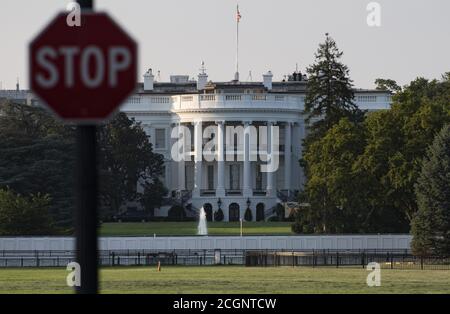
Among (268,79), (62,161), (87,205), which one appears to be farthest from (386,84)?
(87,205)

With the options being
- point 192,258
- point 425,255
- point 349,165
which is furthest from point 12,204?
point 425,255

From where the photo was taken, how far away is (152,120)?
154875mm

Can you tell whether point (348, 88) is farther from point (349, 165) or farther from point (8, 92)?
point (8, 92)

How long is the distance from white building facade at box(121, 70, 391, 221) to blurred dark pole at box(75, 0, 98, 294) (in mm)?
129711

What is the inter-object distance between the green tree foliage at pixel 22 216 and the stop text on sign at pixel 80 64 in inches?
2729

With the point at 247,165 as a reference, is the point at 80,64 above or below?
above

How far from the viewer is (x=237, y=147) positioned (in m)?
147

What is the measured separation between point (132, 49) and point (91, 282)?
1409 mm

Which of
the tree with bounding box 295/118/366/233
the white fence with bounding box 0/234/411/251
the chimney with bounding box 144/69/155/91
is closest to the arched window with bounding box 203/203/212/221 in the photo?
the chimney with bounding box 144/69/155/91

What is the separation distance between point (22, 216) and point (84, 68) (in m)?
70.9

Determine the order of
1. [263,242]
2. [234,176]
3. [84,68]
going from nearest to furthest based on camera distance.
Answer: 1. [84,68]
2. [263,242]
3. [234,176]

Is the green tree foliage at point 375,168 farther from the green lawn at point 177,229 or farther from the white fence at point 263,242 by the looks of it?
the green lawn at point 177,229

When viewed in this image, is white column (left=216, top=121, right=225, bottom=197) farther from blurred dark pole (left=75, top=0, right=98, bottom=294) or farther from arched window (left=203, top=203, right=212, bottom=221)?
blurred dark pole (left=75, top=0, right=98, bottom=294)

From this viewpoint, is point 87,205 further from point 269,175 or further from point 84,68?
point 269,175
